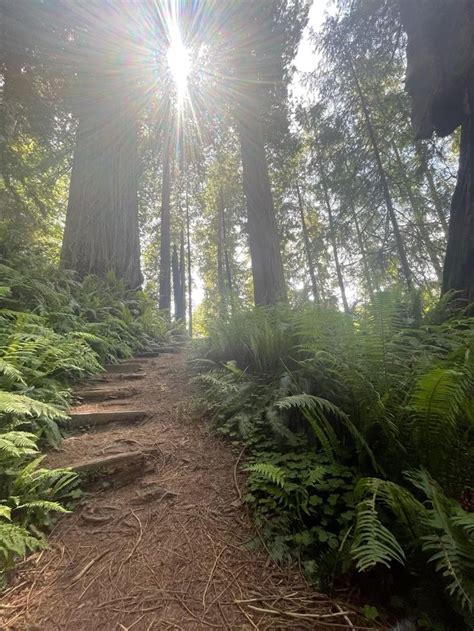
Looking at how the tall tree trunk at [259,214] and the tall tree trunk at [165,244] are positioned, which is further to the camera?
the tall tree trunk at [165,244]

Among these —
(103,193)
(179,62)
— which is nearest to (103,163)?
(103,193)

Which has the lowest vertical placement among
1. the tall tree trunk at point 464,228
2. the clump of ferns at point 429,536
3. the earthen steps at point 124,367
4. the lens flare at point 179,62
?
the clump of ferns at point 429,536

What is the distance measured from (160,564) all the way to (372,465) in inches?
47.3

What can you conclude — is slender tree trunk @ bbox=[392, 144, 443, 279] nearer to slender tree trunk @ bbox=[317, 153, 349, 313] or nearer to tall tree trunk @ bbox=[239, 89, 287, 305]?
slender tree trunk @ bbox=[317, 153, 349, 313]

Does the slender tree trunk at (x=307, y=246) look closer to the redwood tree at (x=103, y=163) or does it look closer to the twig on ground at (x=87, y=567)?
the redwood tree at (x=103, y=163)

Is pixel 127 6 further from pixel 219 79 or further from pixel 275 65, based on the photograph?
pixel 275 65

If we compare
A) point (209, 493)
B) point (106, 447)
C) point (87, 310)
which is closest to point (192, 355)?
point (87, 310)

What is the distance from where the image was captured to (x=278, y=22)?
657 cm

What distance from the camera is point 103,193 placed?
22.9 feet

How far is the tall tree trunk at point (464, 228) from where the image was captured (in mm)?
4434

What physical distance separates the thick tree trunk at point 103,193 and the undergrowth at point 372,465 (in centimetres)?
545

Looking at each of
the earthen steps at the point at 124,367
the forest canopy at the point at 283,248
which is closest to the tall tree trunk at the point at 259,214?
the forest canopy at the point at 283,248

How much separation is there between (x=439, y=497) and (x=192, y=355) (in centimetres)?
383

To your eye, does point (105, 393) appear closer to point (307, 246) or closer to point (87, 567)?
point (87, 567)
